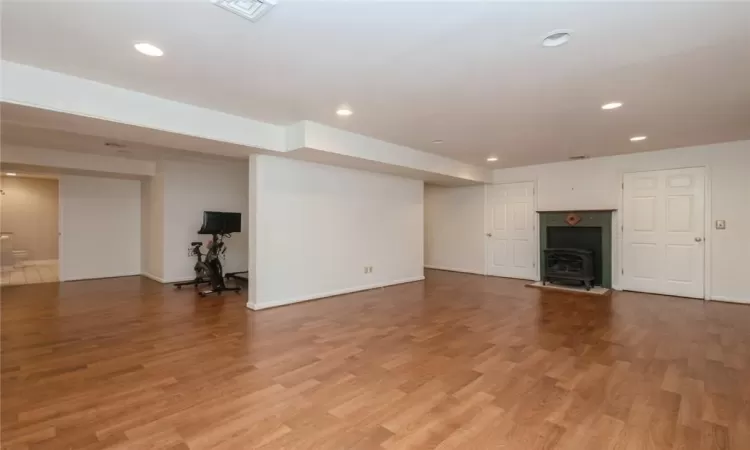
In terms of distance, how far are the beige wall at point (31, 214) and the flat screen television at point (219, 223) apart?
671 centimetres

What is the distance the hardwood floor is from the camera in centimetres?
206

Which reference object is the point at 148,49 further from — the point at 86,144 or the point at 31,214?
the point at 31,214

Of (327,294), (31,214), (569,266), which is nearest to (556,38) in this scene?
(327,294)

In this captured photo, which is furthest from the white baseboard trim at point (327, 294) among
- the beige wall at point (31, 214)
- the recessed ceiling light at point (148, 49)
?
the beige wall at point (31, 214)

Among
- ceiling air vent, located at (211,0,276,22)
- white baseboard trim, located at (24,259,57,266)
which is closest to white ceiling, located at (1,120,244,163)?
ceiling air vent, located at (211,0,276,22)

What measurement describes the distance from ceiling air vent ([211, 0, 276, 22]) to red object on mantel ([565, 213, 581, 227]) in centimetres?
647

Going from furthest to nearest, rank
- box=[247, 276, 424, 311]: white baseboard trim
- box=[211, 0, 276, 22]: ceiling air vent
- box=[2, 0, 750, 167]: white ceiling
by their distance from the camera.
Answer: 1. box=[247, 276, 424, 311]: white baseboard trim
2. box=[2, 0, 750, 167]: white ceiling
3. box=[211, 0, 276, 22]: ceiling air vent

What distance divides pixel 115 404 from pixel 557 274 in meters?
6.74

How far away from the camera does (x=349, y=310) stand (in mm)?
4906

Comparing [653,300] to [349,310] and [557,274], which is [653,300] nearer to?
[557,274]

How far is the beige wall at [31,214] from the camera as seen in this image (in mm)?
9266

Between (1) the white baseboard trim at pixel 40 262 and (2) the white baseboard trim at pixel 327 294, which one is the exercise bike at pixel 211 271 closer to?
(2) the white baseboard trim at pixel 327 294

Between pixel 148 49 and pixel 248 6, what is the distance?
1.07 metres

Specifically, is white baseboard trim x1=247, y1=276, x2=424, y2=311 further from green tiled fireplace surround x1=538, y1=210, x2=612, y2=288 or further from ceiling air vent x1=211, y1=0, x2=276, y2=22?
ceiling air vent x1=211, y1=0, x2=276, y2=22
